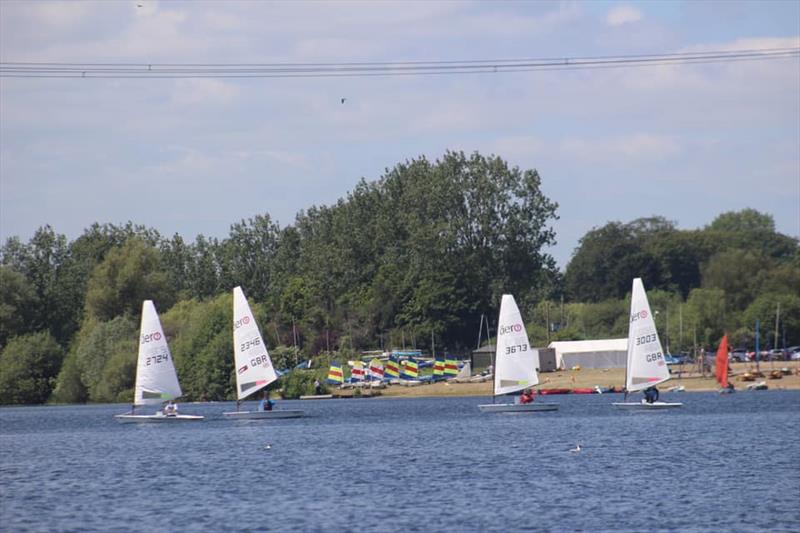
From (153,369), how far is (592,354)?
68455mm

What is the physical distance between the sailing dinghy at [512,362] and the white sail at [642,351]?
614 cm

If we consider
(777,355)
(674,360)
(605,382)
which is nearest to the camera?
(605,382)

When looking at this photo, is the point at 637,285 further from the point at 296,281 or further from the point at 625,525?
the point at 296,281

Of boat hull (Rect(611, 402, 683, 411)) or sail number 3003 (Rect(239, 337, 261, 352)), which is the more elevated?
sail number 3003 (Rect(239, 337, 261, 352))

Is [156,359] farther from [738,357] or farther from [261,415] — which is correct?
[738,357]

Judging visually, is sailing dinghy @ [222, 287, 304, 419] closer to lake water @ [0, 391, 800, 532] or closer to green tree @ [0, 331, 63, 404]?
lake water @ [0, 391, 800, 532]

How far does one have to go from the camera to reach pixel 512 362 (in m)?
93.5

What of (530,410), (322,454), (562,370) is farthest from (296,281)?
(322,454)

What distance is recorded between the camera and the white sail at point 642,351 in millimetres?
92750

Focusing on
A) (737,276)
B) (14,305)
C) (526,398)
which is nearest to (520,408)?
(526,398)

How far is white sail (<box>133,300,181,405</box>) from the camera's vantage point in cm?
9344

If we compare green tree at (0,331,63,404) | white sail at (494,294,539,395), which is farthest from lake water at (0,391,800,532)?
green tree at (0,331,63,404)

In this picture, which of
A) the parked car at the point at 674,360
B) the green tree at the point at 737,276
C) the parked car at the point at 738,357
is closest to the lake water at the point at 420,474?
the parked car at the point at 738,357

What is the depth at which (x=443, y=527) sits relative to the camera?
40188mm
